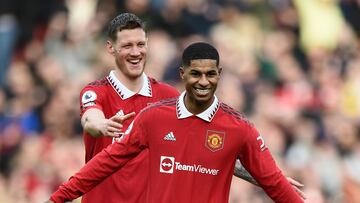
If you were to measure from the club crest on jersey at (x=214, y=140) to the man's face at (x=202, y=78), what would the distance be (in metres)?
0.24

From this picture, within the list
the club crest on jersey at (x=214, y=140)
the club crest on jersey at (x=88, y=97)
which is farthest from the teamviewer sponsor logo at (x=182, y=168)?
the club crest on jersey at (x=88, y=97)

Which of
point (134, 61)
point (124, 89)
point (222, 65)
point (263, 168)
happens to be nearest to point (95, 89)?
point (124, 89)

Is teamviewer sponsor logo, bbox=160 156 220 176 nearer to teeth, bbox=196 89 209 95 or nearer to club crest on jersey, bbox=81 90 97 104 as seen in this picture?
teeth, bbox=196 89 209 95

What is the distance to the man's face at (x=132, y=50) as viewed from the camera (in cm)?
1082

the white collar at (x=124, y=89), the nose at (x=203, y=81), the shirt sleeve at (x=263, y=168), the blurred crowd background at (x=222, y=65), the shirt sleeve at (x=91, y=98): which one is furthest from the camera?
the blurred crowd background at (x=222, y=65)

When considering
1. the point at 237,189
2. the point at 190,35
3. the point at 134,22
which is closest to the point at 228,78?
the point at 190,35

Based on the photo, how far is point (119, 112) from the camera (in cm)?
1081

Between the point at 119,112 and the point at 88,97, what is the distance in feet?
0.89

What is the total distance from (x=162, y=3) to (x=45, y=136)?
2385 mm

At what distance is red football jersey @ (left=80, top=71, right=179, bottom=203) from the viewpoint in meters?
10.7

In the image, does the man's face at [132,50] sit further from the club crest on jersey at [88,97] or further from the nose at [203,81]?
the nose at [203,81]

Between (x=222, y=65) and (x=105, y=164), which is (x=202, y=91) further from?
(x=222, y=65)

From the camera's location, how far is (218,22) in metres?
18.3

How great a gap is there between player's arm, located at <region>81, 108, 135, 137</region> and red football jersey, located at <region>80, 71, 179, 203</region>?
0.68 feet
